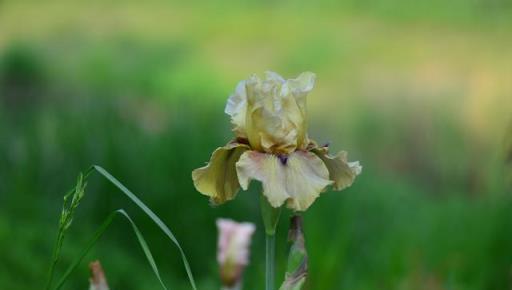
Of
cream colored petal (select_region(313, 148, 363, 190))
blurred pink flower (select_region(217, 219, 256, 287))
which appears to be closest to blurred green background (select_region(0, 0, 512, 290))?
blurred pink flower (select_region(217, 219, 256, 287))

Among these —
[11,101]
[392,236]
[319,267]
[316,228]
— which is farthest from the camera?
[11,101]

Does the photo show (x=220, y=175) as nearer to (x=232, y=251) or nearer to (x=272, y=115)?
(x=272, y=115)

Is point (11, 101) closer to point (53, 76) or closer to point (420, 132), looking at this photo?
point (53, 76)

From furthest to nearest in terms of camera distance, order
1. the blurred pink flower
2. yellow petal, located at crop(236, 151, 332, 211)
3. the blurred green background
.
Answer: the blurred green background
the blurred pink flower
yellow petal, located at crop(236, 151, 332, 211)

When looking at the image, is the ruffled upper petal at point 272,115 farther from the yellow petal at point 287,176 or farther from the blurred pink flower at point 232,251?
the blurred pink flower at point 232,251

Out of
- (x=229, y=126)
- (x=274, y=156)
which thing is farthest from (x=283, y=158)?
(x=229, y=126)

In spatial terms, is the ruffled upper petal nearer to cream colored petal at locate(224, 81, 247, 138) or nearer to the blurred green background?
cream colored petal at locate(224, 81, 247, 138)

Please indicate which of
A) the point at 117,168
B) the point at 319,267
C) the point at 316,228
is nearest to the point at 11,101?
the point at 117,168
